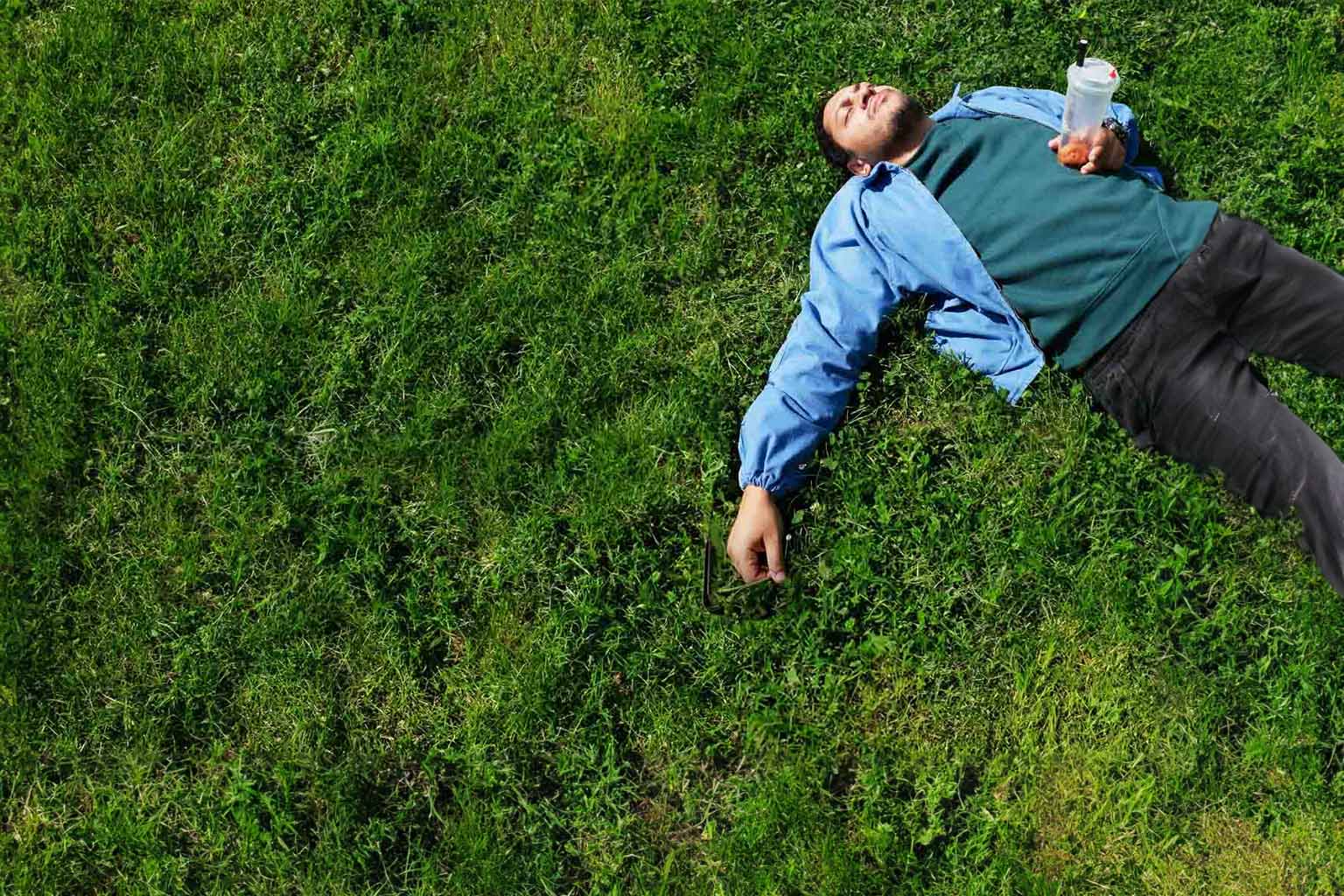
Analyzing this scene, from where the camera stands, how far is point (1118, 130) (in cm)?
448

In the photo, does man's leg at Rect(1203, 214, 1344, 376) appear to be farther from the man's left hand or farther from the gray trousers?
the man's left hand

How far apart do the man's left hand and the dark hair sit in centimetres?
79

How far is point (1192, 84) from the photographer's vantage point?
5.06 m

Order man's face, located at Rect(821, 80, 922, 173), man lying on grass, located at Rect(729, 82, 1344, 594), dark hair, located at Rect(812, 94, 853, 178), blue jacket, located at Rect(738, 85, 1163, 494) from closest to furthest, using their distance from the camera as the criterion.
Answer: man lying on grass, located at Rect(729, 82, 1344, 594) < blue jacket, located at Rect(738, 85, 1163, 494) < man's face, located at Rect(821, 80, 922, 173) < dark hair, located at Rect(812, 94, 853, 178)

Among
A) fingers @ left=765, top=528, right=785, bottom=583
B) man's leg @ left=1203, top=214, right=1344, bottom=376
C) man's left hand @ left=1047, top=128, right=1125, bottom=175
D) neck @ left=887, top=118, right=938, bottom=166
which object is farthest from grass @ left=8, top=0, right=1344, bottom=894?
man's left hand @ left=1047, top=128, right=1125, bottom=175

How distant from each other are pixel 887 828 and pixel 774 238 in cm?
234

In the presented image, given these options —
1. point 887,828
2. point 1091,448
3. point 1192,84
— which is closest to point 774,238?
point 1091,448

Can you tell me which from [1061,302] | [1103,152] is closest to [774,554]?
[1061,302]

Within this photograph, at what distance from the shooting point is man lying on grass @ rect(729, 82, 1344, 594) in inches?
160

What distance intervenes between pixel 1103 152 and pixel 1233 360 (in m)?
0.85

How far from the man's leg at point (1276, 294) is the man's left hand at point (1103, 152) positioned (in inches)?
16.7

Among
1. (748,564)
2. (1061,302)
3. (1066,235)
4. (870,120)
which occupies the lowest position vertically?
(748,564)

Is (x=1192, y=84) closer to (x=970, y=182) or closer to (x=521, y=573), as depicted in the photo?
(x=970, y=182)

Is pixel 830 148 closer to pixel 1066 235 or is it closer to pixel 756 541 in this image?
pixel 1066 235
